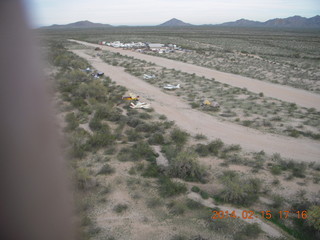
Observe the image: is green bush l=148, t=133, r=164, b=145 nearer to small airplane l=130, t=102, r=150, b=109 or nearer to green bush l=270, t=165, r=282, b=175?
green bush l=270, t=165, r=282, b=175

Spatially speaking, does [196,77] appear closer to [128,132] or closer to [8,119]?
[128,132]

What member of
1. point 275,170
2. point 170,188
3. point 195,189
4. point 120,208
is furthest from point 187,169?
point 275,170

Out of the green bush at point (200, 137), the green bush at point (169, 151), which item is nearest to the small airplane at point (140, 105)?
the green bush at point (200, 137)

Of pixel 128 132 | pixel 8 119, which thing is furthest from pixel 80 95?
pixel 8 119

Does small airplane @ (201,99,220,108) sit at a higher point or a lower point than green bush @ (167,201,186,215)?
higher

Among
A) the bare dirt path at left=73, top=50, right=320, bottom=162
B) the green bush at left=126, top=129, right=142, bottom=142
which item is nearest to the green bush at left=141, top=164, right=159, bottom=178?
the green bush at left=126, top=129, right=142, bottom=142
